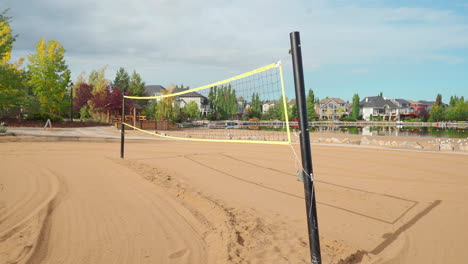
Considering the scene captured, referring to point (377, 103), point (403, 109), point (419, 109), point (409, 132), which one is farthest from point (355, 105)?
point (409, 132)

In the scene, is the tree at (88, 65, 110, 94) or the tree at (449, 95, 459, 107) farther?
the tree at (449, 95, 459, 107)

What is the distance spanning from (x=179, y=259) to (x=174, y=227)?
2.77 ft

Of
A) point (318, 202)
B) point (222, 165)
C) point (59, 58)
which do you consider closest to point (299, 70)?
point (318, 202)

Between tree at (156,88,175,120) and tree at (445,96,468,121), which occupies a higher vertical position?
tree at (156,88,175,120)

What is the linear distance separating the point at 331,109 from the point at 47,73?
285ft

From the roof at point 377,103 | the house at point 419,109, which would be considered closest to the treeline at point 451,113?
the house at point 419,109

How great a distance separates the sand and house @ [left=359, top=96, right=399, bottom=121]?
91.6m

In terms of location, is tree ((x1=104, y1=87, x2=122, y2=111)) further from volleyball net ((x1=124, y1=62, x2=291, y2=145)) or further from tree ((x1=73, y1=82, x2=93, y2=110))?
tree ((x1=73, y1=82, x2=93, y2=110))

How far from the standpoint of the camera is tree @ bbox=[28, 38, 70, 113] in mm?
25656

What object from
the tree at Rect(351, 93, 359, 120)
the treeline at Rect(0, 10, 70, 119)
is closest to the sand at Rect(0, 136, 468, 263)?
the treeline at Rect(0, 10, 70, 119)

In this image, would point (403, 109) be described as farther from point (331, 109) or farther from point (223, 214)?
point (223, 214)

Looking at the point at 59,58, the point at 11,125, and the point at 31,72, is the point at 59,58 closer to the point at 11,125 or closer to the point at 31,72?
the point at 31,72

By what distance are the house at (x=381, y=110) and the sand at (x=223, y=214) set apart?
91628 millimetres

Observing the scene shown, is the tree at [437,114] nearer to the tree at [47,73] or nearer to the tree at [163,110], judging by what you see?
the tree at [163,110]
